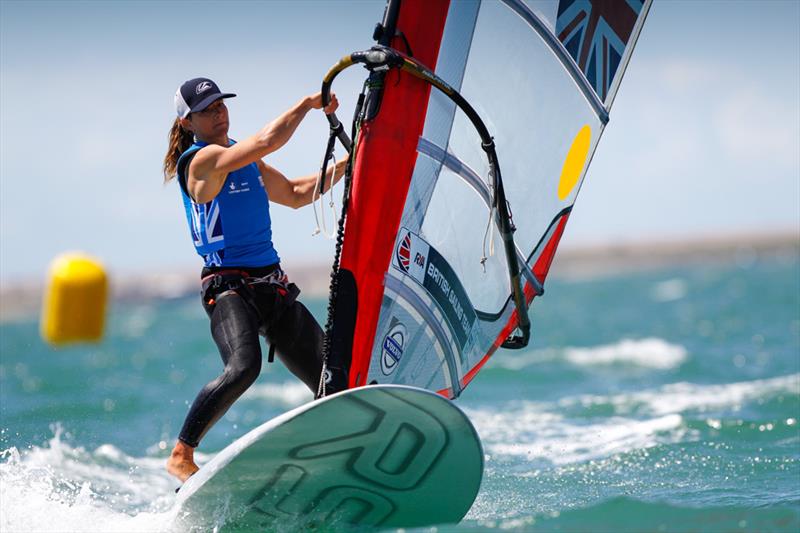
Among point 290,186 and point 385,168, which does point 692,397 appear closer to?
point 290,186

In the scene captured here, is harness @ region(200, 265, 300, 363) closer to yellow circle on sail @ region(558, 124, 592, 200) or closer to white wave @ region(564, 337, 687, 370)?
yellow circle on sail @ region(558, 124, 592, 200)

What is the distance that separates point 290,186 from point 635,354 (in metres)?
10.4

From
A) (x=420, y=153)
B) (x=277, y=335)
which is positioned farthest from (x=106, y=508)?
(x=420, y=153)

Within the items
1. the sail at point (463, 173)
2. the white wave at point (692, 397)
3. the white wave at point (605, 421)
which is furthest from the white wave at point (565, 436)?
the sail at point (463, 173)

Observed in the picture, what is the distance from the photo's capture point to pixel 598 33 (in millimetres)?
4383

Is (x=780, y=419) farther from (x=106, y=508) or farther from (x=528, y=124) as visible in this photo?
(x=106, y=508)

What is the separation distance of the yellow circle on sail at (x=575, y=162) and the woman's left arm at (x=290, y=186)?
3.49 feet

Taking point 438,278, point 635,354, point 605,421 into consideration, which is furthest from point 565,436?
point 635,354

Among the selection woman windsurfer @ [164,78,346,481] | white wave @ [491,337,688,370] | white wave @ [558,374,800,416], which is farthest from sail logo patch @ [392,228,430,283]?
white wave @ [491,337,688,370]

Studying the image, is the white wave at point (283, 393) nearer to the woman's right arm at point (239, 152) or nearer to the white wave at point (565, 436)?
the white wave at point (565, 436)

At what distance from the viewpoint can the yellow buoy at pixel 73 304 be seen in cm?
387

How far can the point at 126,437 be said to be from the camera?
25.6ft

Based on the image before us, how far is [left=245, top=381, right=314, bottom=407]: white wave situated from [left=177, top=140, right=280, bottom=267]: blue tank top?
6886 mm

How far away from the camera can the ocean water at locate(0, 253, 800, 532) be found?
4059 millimetres
